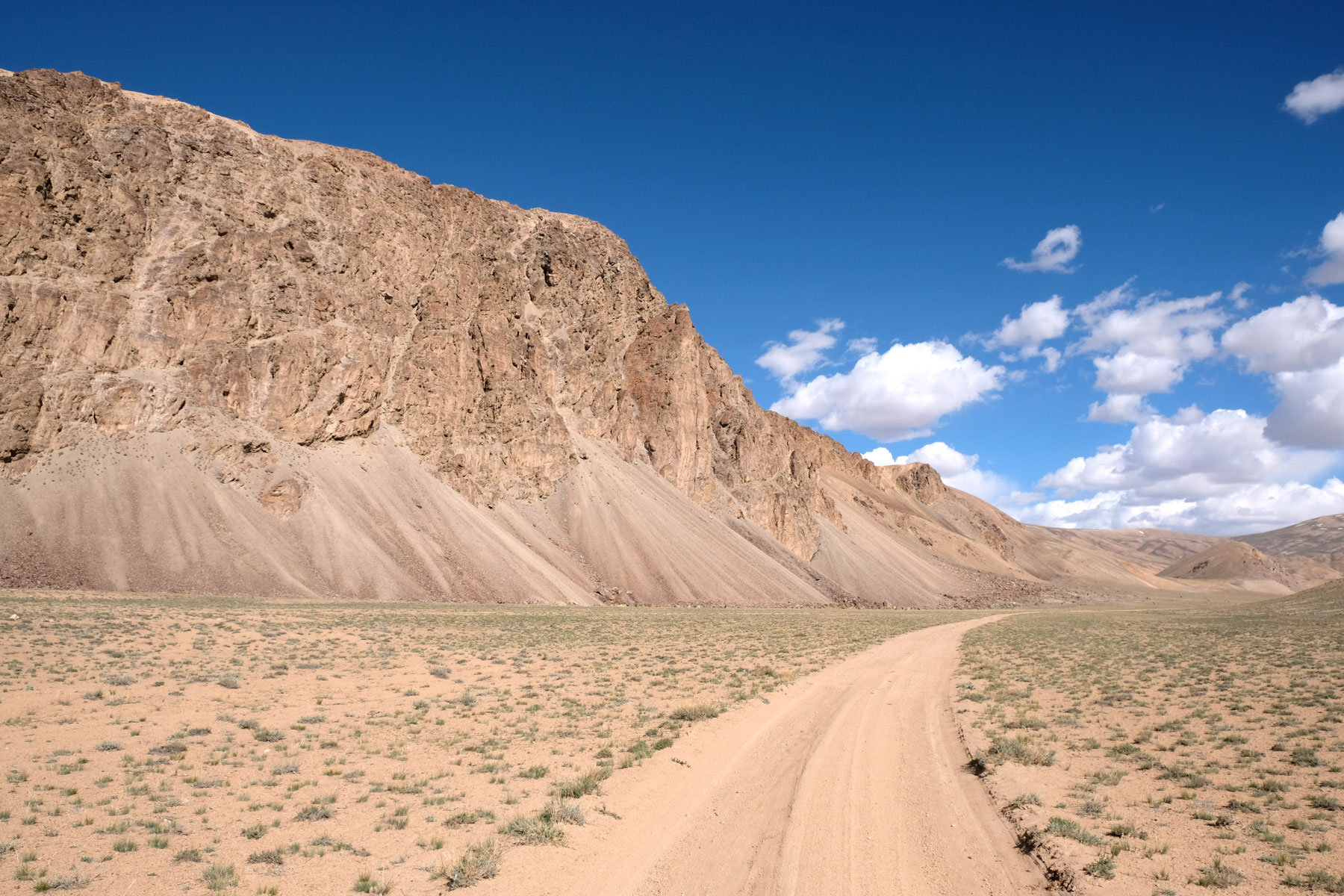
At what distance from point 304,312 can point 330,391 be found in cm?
765

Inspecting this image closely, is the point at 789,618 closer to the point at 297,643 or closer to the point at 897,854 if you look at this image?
the point at 297,643

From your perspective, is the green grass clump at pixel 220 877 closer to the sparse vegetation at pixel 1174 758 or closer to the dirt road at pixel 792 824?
the dirt road at pixel 792 824

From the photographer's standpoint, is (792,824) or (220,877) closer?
(220,877)

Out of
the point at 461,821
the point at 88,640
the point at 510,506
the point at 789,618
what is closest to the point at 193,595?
the point at 88,640

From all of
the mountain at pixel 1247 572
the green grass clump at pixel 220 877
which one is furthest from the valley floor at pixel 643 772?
the mountain at pixel 1247 572

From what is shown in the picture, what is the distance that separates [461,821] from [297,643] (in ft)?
56.0

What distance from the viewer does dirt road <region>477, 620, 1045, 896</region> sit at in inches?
264

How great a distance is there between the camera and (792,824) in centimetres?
805

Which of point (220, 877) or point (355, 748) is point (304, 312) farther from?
point (220, 877)

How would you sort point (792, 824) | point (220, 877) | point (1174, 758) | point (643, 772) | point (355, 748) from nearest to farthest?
1. point (220, 877)
2. point (792, 824)
3. point (643, 772)
4. point (1174, 758)
5. point (355, 748)

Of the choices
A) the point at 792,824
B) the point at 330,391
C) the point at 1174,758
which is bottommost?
the point at 1174,758

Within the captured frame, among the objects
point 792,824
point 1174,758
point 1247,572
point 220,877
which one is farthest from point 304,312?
point 1247,572

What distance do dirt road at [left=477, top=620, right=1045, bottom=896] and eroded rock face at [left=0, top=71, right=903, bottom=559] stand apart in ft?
156

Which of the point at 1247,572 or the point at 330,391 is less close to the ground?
the point at 330,391
